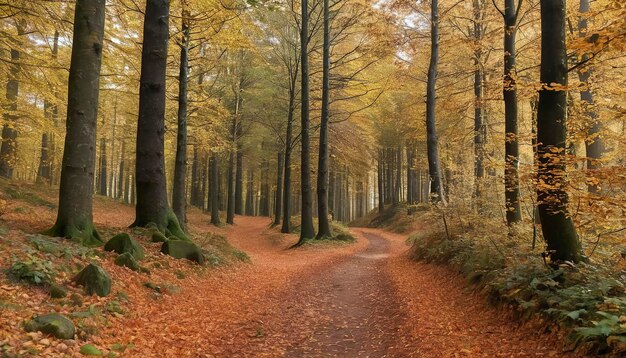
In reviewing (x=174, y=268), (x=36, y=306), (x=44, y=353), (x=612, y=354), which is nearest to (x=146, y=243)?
(x=174, y=268)

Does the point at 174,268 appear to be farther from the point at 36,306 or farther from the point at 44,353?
the point at 44,353

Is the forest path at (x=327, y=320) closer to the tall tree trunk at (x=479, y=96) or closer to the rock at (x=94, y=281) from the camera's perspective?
the rock at (x=94, y=281)

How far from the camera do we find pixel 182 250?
9.05 m

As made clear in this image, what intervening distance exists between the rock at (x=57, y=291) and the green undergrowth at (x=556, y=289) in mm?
5916

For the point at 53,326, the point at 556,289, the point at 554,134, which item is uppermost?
the point at 554,134

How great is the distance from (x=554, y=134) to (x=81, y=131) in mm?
8147

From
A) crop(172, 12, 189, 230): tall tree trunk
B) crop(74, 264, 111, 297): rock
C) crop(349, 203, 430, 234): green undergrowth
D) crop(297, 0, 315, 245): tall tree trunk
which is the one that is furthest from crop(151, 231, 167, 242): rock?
crop(349, 203, 430, 234): green undergrowth

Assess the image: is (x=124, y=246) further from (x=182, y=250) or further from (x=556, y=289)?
(x=556, y=289)

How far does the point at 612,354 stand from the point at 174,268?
7326mm

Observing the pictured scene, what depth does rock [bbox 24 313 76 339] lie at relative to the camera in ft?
12.9

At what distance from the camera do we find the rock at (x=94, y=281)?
5.39 meters

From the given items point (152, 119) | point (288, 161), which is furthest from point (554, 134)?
point (288, 161)

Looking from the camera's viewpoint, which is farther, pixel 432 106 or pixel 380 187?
pixel 380 187

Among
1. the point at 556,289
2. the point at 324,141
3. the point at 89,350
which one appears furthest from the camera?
the point at 324,141
